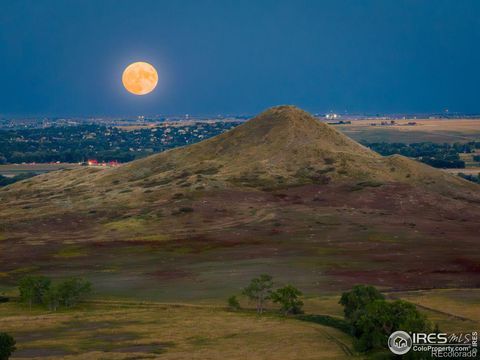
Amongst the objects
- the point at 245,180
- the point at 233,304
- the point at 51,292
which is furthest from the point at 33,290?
the point at 245,180

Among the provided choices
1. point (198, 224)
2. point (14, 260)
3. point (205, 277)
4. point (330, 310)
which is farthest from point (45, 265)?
point (330, 310)

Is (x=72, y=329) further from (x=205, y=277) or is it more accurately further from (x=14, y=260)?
(x=14, y=260)

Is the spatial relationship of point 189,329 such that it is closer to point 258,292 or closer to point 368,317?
point 258,292

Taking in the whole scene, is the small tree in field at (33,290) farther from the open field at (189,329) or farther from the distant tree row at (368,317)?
the distant tree row at (368,317)

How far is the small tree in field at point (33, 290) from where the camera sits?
294 feet

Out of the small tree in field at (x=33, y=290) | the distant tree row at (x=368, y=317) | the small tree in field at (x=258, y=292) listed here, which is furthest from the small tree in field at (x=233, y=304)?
the small tree in field at (x=33, y=290)

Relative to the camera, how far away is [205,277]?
104m

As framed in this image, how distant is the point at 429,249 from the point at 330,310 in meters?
41.0

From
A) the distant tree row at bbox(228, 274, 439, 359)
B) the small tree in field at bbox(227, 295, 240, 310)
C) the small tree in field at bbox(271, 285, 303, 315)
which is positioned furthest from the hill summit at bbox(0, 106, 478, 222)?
the distant tree row at bbox(228, 274, 439, 359)

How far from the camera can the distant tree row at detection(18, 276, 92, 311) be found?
88.8m

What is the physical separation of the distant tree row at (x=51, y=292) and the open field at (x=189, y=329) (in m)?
1.38

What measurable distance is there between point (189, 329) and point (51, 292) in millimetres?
20762

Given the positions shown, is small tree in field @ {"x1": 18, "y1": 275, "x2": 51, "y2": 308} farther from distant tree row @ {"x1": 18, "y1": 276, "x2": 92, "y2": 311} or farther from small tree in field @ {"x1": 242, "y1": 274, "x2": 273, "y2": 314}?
small tree in field @ {"x1": 242, "y1": 274, "x2": 273, "y2": 314}

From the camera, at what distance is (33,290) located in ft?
294
